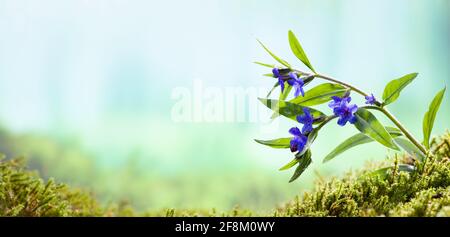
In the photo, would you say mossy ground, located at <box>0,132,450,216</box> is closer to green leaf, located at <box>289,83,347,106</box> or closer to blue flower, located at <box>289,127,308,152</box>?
blue flower, located at <box>289,127,308,152</box>

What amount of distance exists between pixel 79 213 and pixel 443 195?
1.07 m

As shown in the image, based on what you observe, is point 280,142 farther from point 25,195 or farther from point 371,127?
point 25,195

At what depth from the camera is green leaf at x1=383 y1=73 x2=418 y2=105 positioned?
1371mm

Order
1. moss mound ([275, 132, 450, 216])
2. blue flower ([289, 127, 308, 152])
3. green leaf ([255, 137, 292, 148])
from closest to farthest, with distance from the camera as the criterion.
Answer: moss mound ([275, 132, 450, 216]) < blue flower ([289, 127, 308, 152]) < green leaf ([255, 137, 292, 148])

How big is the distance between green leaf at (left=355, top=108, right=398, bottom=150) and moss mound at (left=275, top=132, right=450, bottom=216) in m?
0.07

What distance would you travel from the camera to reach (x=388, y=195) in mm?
1248

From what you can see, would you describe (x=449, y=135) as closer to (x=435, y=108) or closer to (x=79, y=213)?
(x=435, y=108)

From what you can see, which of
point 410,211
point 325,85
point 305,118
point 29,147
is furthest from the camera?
point 29,147

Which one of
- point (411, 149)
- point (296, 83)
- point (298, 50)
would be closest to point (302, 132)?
point (296, 83)

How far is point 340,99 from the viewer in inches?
50.3

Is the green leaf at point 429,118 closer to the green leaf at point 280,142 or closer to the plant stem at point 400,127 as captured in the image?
the plant stem at point 400,127

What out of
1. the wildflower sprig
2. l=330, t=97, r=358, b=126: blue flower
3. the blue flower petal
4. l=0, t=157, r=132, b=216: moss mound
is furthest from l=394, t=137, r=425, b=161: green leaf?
l=0, t=157, r=132, b=216: moss mound
